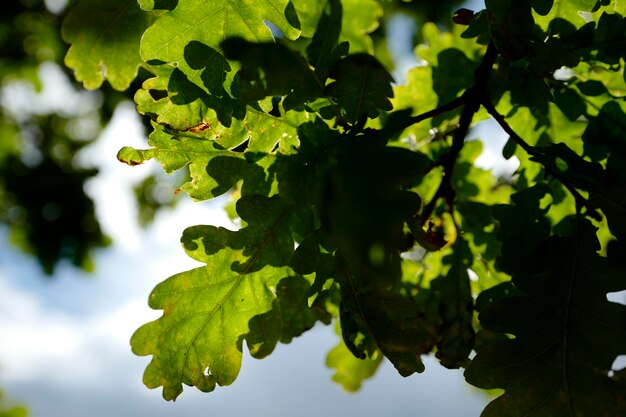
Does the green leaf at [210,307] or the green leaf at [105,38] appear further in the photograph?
the green leaf at [105,38]

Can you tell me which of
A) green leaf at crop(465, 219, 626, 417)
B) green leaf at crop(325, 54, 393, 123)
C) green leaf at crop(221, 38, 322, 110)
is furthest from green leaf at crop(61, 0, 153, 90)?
green leaf at crop(465, 219, 626, 417)

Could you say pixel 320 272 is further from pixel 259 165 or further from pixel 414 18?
pixel 414 18

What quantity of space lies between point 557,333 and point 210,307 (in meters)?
0.84

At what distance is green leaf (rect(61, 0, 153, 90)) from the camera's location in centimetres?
176

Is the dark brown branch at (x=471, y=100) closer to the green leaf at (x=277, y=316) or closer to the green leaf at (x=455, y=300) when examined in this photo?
the green leaf at (x=455, y=300)

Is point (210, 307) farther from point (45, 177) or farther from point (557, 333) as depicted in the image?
point (45, 177)

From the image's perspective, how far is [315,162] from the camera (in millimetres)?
1269

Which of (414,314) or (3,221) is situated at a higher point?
(3,221)

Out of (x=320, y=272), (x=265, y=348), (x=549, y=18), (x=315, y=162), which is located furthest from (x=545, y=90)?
(x=265, y=348)

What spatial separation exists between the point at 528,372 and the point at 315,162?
69 cm

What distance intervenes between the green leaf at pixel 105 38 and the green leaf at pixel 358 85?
80cm

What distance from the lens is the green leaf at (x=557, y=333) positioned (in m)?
1.29

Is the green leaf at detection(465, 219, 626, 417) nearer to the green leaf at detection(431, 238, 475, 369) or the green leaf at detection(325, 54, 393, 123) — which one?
the green leaf at detection(431, 238, 475, 369)

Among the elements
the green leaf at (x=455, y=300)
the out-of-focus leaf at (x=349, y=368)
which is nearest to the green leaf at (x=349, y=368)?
the out-of-focus leaf at (x=349, y=368)
